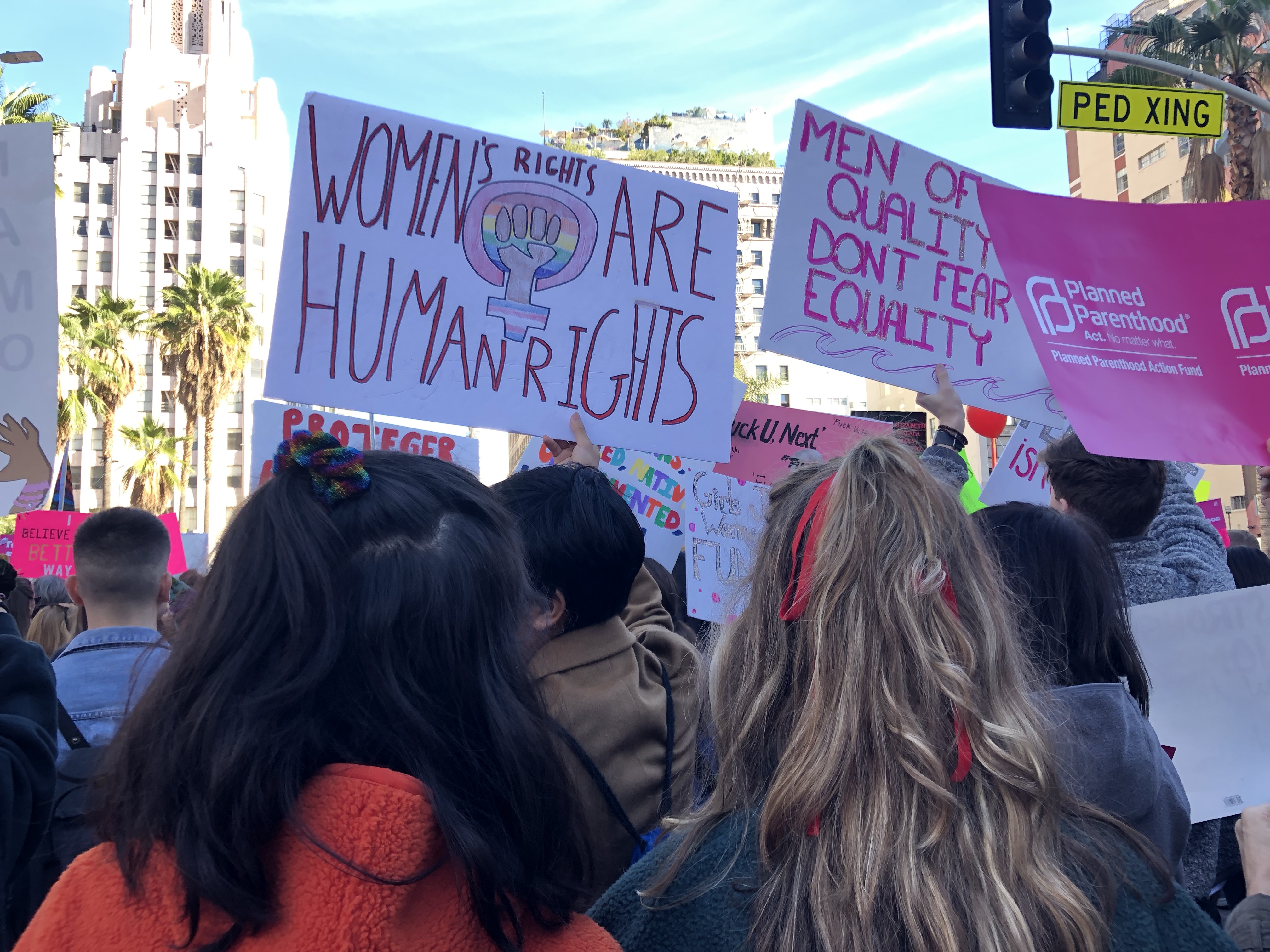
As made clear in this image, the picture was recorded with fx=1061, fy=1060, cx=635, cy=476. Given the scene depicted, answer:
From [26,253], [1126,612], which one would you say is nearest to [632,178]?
[26,253]

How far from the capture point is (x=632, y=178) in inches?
151

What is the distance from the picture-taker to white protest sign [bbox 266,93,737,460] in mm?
3311

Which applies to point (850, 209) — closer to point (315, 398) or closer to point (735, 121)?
point (315, 398)

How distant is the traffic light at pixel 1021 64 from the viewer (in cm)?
820

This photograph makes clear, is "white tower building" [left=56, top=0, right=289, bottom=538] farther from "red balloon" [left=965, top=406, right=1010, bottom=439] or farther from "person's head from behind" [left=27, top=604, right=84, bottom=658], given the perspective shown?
"red balloon" [left=965, top=406, right=1010, bottom=439]

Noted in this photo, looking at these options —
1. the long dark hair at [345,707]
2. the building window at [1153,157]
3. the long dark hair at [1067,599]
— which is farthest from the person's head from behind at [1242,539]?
the building window at [1153,157]

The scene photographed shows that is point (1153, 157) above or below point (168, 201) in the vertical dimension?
below

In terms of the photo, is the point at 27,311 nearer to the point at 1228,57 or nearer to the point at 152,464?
A: the point at 1228,57

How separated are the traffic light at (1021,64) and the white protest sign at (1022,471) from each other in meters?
4.17

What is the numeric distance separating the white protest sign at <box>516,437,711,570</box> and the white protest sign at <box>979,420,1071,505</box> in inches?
55.6

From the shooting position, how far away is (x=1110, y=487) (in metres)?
2.99

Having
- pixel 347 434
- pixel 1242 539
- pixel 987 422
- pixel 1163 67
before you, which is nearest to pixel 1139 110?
pixel 1163 67

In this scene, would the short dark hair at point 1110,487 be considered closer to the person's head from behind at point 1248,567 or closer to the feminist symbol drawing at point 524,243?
the person's head from behind at point 1248,567

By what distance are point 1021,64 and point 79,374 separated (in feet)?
102
